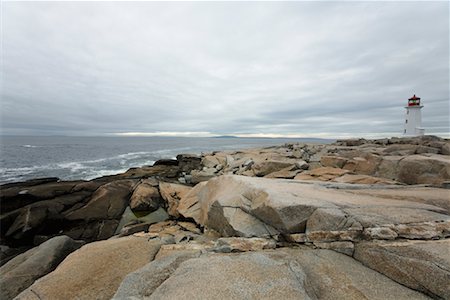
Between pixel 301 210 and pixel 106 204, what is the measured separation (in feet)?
35.1

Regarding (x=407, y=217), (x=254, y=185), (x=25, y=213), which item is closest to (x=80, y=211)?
(x=25, y=213)

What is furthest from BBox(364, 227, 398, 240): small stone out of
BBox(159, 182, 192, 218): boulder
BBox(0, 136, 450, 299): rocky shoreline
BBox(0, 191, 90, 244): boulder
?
BBox(0, 191, 90, 244): boulder

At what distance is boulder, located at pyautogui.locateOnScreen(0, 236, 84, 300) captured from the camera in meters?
4.52

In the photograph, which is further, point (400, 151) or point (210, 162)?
point (210, 162)

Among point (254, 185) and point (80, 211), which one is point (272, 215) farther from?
point (80, 211)

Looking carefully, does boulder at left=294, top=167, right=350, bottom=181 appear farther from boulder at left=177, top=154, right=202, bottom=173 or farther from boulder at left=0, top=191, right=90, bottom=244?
boulder at left=177, top=154, right=202, bottom=173

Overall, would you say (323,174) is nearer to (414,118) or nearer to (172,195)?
(172,195)

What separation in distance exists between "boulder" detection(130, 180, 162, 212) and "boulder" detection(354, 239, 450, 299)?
10.3m

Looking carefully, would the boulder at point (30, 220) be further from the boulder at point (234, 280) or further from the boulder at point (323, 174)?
the boulder at point (323, 174)

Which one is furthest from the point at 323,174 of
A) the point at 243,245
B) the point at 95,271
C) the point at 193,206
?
the point at 95,271

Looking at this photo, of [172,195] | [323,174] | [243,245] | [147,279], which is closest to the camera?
[147,279]

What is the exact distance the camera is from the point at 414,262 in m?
3.09

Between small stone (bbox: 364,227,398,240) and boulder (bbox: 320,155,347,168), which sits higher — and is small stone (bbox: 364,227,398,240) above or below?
below

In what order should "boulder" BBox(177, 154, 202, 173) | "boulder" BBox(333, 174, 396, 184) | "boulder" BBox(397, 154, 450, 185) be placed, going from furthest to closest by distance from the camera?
"boulder" BBox(177, 154, 202, 173), "boulder" BBox(333, 174, 396, 184), "boulder" BBox(397, 154, 450, 185)
